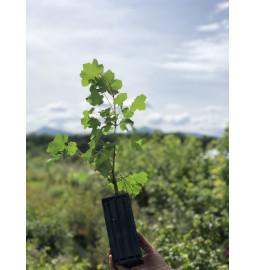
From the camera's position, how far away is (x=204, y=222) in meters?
2.95

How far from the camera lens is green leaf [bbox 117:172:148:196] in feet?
5.02

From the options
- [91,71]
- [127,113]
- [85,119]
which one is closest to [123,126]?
[127,113]

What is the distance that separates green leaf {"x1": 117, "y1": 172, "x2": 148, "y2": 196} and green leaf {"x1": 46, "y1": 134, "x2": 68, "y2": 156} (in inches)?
14.2

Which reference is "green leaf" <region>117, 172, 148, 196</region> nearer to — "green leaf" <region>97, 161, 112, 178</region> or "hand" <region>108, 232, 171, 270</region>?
"green leaf" <region>97, 161, 112, 178</region>

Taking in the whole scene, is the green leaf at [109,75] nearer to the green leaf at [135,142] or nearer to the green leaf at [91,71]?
the green leaf at [91,71]

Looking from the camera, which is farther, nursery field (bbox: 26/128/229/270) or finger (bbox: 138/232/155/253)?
nursery field (bbox: 26/128/229/270)

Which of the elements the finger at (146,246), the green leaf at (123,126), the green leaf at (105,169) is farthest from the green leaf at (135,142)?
the finger at (146,246)

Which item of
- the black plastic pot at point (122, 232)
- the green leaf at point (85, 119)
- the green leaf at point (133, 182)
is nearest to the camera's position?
the black plastic pot at point (122, 232)

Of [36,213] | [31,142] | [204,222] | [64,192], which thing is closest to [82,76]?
[204,222]

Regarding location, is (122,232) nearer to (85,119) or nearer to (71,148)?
(71,148)

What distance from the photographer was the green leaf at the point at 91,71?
1.36 m

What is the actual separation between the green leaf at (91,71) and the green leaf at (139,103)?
0.71ft

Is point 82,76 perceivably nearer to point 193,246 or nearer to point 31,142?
point 193,246

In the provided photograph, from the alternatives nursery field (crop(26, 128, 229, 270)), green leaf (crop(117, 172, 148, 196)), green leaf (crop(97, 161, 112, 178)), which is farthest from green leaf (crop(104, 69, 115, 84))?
nursery field (crop(26, 128, 229, 270))
